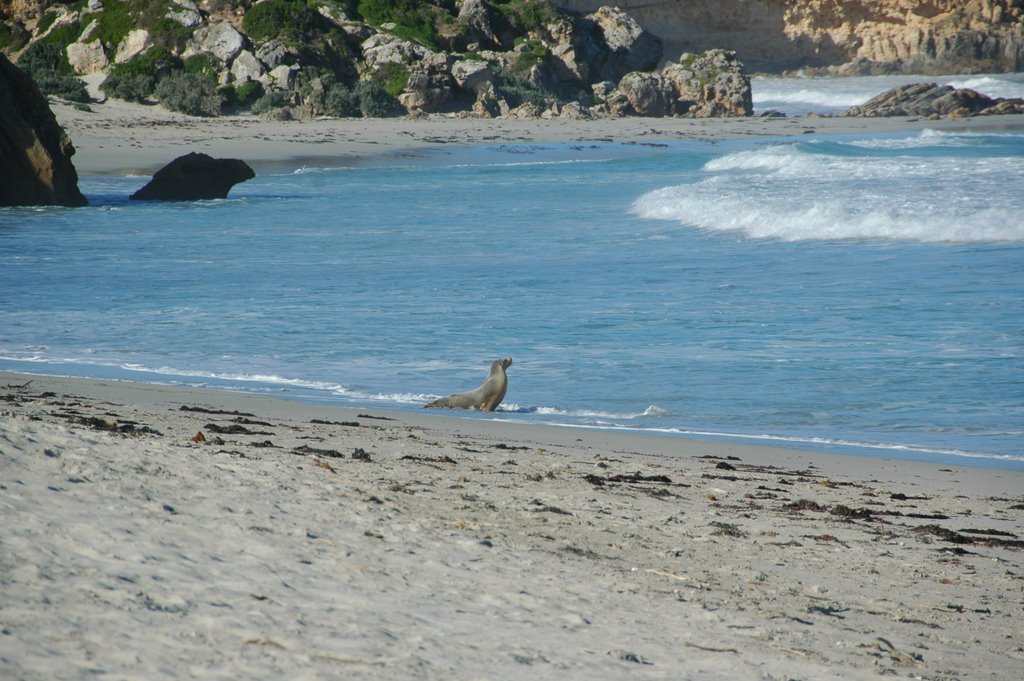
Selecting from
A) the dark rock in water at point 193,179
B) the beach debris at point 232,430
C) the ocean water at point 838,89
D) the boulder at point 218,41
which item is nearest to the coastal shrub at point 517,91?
the boulder at point 218,41

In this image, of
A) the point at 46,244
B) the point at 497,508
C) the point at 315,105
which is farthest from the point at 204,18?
the point at 497,508

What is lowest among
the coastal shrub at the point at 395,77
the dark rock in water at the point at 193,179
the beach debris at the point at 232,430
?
the beach debris at the point at 232,430

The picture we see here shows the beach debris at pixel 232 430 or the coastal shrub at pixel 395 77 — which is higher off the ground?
the coastal shrub at pixel 395 77

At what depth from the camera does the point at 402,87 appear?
3888 centimetres

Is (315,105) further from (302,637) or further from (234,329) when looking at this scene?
(302,637)

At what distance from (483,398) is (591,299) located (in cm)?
445

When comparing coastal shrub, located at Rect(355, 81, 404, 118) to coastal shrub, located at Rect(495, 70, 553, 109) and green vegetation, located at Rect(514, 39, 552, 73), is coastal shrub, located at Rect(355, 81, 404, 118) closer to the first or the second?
coastal shrub, located at Rect(495, 70, 553, 109)

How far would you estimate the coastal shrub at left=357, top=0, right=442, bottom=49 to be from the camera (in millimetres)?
43844

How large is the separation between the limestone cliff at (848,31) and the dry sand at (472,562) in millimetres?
69670

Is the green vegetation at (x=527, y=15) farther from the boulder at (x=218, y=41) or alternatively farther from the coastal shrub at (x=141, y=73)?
the coastal shrub at (x=141, y=73)

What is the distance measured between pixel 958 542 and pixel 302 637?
3066 mm

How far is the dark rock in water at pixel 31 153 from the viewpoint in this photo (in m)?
19.9

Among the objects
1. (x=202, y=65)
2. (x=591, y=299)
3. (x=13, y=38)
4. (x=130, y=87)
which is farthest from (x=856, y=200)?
(x=13, y=38)

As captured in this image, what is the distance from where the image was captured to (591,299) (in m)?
11.8
